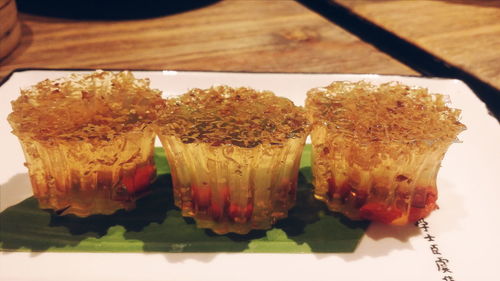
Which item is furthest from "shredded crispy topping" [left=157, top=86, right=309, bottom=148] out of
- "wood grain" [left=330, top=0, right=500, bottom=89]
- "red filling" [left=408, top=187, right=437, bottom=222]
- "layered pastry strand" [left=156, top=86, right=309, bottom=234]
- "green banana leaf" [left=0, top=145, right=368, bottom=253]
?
"wood grain" [left=330, top=0, right=500, bottom=89]

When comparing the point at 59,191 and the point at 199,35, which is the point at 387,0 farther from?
the point at 59,191

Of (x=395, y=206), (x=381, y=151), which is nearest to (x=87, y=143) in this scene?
(x=381, y=151)

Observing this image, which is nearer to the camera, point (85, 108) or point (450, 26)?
point (85, 108)

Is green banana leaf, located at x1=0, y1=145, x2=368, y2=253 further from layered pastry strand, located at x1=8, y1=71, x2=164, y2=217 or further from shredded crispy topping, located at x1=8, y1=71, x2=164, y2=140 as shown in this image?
shredded crispy topping, located at x1=8, y1=71, x2=164, y2=140

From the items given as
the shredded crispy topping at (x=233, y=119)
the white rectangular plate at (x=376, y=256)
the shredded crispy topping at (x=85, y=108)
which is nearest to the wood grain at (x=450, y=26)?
the white rectangular plate at (x=376, y=256)

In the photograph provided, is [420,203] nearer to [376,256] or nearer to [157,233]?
[376,256]

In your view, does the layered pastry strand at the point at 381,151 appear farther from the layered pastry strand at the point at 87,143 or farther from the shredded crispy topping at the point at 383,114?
the layered pastry strand at the point at 87,143

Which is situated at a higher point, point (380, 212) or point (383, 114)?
point (383, 114)

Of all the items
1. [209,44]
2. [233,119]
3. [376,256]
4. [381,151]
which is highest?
[233,119]
